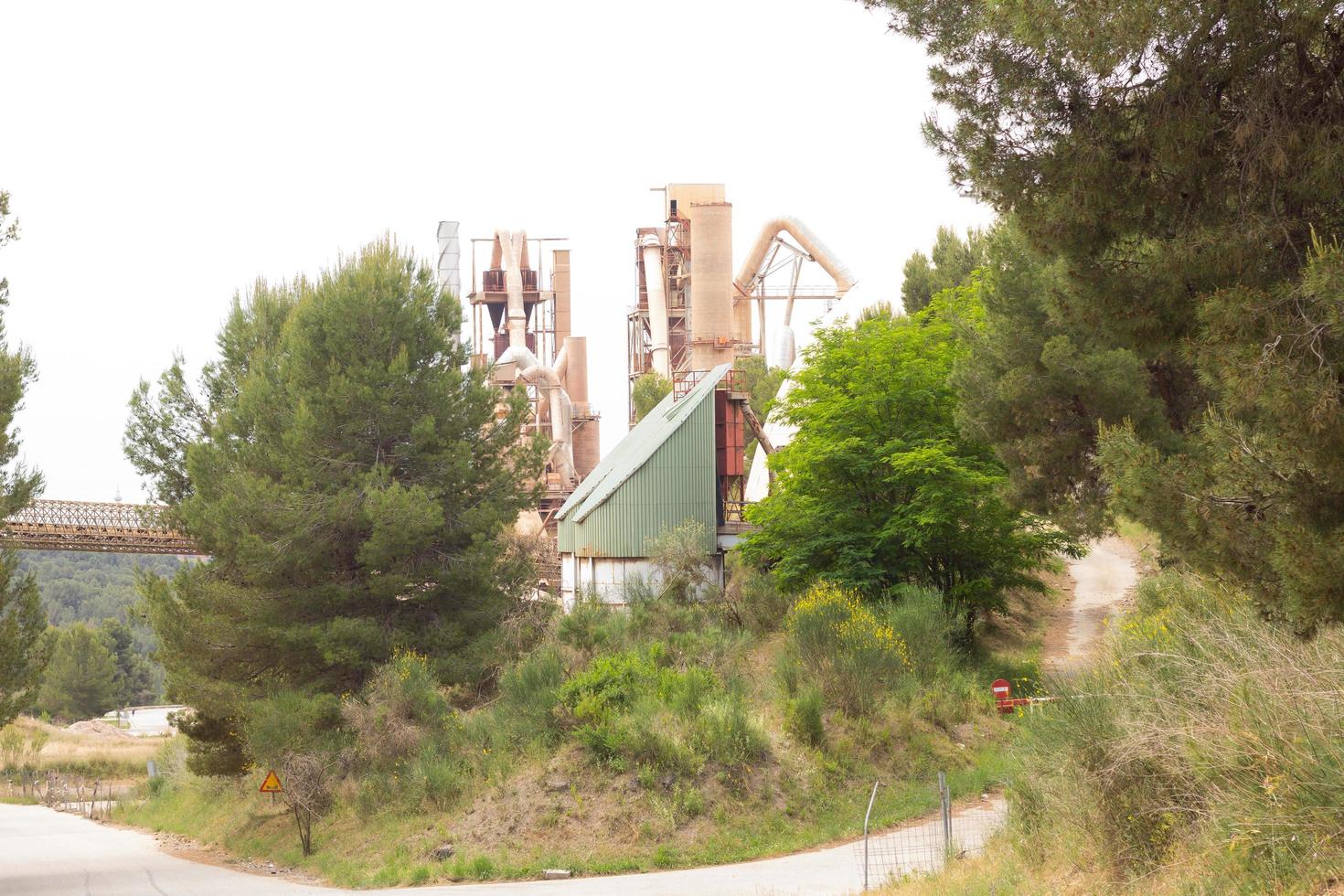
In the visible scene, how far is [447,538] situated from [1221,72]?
746 inches

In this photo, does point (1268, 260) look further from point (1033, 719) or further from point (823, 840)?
point (823, 840)

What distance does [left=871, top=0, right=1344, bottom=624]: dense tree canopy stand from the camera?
29.5 feet

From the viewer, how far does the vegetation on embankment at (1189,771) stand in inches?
311

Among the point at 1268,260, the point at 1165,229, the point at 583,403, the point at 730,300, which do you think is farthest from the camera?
the point at 583,403

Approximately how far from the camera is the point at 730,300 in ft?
172

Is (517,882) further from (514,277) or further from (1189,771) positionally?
(514,277)

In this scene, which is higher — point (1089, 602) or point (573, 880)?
point (1089, 602)

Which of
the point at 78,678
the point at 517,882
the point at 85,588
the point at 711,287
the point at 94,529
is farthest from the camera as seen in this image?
the point at 85,588

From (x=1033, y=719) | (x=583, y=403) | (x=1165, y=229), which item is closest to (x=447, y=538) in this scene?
(x=1033, y=719)

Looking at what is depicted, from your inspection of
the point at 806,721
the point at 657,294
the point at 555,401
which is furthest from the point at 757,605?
the point at 555,401

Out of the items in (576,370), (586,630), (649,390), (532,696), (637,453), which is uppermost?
(576,370)

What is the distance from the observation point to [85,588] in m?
146

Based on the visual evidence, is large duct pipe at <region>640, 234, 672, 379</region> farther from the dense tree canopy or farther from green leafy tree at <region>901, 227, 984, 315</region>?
the dense tree canopy

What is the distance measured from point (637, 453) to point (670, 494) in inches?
89.6
